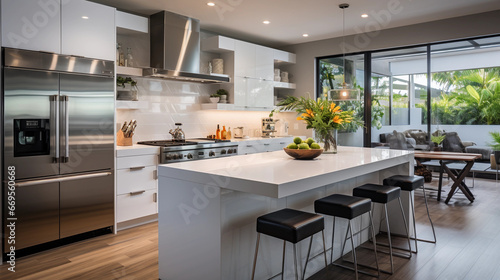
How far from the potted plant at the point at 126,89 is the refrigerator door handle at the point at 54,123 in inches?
40.8

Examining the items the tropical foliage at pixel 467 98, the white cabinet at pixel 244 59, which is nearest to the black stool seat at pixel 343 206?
the white cabinet at pixel 244 59

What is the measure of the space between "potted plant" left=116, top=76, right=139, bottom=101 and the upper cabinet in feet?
1.78

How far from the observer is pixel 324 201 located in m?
2.61

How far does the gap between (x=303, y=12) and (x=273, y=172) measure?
317cm

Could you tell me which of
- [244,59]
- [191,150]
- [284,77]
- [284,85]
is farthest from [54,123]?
[284,77]

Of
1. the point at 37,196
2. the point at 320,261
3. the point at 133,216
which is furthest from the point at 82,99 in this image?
the point at 320,261

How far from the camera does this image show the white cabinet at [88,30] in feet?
11.3

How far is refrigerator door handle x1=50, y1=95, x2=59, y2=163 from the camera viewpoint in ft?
10.8

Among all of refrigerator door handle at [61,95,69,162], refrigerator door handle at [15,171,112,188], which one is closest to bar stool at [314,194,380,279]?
refrigerator door handle at [15,171,112,188]

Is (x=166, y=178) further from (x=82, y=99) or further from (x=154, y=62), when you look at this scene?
(x=154, y=62)

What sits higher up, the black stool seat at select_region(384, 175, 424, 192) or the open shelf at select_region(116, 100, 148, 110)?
the open shelf at select_region(116, 100, 148, 110)

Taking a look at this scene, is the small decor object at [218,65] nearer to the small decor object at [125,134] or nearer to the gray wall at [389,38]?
the small decor object at [125,134]

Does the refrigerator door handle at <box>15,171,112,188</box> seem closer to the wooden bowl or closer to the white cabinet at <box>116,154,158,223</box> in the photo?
the white cabinet at <box>116,154,158,223</box>

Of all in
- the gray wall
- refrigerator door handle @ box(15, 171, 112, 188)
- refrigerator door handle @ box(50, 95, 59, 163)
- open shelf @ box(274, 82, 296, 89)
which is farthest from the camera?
open shelf @ box(274, 82, 296, 89)
